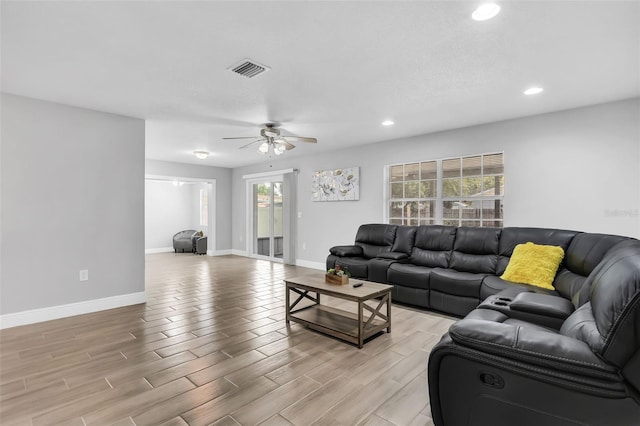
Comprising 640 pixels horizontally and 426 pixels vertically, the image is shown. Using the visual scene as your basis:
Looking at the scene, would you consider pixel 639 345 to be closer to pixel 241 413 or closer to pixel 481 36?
pixel 241 413

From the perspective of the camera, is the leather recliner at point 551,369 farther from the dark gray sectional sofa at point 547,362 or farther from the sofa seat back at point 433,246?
the sofa seat back at point 433,246

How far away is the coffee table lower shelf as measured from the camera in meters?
2.96

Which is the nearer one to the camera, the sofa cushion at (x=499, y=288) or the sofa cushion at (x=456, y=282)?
Answer: the sofa cushion at (x=499, y=288)

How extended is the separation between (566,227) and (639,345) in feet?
11.3

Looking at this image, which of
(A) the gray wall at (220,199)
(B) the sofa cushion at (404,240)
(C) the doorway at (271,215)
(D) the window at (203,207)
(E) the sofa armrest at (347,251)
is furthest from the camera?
(D) the window at (203,207)

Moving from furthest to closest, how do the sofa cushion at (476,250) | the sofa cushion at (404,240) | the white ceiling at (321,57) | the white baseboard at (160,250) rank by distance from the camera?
the white baseboard at (160,250)
the sofa cushion at (404,240)
the sofa cushion at (476,250)
the white ceiling at (321,57)

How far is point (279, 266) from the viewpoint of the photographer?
7133 millimetres

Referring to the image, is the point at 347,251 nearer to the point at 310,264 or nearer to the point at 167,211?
the point at 310,264

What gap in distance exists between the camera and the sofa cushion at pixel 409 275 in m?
3.96

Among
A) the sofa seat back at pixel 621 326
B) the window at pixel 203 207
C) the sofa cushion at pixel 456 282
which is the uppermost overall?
the window at pixel 203 207

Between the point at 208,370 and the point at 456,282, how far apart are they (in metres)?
2.80

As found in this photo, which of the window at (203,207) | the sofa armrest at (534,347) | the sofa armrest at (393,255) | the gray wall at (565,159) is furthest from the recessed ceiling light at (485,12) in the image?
the window at (203,207)

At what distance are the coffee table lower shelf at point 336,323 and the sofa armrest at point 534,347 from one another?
1447 millimetres

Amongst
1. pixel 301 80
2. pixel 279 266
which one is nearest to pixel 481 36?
pixel 301 80
